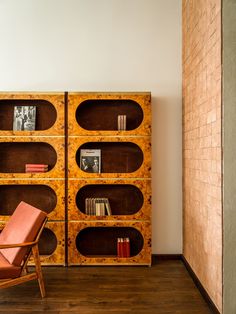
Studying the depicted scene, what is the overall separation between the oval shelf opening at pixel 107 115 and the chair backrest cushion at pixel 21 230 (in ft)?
4.77

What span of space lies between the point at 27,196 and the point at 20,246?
58.2 inches

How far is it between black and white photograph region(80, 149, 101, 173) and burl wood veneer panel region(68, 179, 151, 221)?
20 centimetres

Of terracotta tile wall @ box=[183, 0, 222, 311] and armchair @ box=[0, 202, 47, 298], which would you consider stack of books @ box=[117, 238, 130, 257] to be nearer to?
terracotta tile wall @ box=[183, 0, 222, 311]

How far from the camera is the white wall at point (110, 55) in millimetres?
4902

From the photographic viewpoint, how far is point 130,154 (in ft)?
16.1

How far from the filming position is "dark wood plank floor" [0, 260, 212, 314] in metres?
3.38

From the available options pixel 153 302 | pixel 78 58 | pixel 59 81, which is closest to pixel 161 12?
pixel 78 58

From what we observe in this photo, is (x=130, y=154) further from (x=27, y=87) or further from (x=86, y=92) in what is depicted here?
(x=27, y=87)

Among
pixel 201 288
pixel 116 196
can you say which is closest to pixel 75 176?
pixel 116 196

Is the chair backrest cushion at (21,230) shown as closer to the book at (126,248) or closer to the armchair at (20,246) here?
the armchair at (20,246)

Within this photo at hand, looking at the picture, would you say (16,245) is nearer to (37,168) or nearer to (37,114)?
(37,168)

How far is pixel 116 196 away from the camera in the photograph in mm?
4898

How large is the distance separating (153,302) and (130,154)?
1.98 meters

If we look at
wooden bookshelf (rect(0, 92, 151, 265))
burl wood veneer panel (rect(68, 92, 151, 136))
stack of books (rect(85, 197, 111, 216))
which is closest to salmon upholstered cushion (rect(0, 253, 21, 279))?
wooden bookshelf (rect(0, 92, 151, 265))
